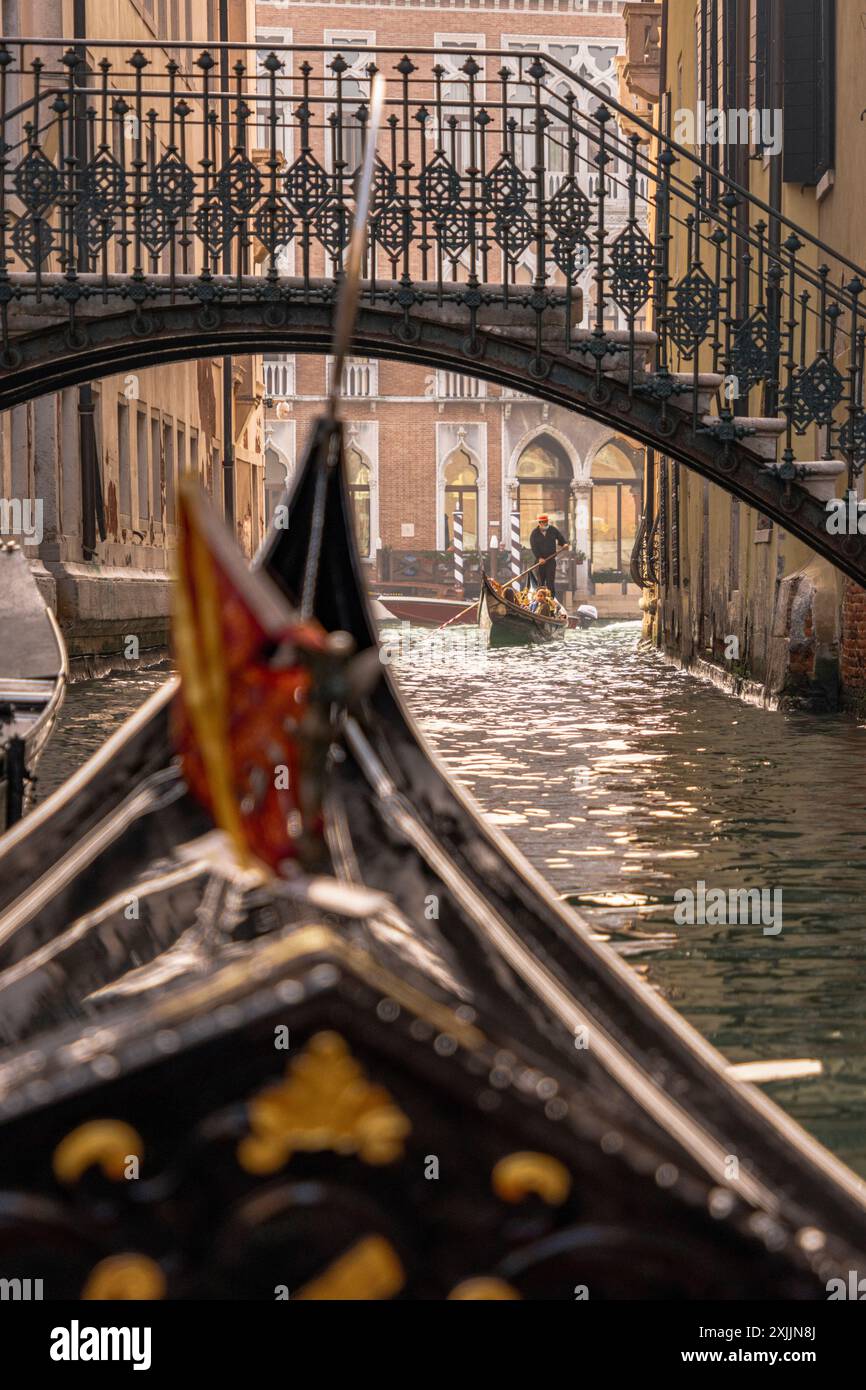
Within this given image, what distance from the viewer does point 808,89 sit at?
11.2m

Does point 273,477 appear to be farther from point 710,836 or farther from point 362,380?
point 710,836

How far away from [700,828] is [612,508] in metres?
37.1

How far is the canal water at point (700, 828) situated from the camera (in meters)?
4.12

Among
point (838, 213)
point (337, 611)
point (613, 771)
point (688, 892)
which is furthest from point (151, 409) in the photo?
point (337, 611)

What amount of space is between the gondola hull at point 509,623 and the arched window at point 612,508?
18.8m

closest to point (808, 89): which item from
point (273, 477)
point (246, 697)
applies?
point (246, 697)

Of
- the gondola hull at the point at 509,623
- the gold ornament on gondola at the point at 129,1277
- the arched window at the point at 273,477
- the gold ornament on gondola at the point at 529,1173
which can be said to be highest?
the arched window at the point at 273,477

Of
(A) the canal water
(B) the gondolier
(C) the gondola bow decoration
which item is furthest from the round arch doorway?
(C) the gondola bow decoration

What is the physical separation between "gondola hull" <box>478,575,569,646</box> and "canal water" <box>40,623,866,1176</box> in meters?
8.90

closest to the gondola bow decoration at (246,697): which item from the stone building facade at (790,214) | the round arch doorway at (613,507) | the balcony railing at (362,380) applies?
the stone building facade at (790,214)

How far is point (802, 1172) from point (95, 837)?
3.33 feet

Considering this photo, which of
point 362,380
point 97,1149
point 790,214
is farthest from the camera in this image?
point 362,380

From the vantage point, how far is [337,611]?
2748mm

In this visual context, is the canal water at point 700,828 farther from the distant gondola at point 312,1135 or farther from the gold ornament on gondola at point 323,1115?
the gold ornament on gondola at point 323,1115
